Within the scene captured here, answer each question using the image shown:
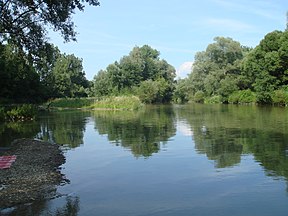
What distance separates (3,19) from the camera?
1043 inches

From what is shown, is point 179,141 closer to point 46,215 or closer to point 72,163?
point 72,163

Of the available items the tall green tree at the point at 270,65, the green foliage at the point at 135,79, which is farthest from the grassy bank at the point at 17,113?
the green foliage at the point at 135,79

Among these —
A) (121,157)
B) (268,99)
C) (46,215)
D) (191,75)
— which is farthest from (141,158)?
(191,75)

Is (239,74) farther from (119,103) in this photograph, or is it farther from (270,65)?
(119,103)

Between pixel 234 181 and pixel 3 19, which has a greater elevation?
pixel 3 19

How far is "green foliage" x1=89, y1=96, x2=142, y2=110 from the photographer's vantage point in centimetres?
7466

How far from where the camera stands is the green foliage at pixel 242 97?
8300 cm

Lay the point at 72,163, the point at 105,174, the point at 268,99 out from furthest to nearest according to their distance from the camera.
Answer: the point at 268,99 < the point at 72,163 < the point at 105,174

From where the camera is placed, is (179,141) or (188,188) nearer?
(188,188)

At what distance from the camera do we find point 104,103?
7962 centimetres

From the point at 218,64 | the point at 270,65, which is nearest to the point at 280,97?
the point at 270,65

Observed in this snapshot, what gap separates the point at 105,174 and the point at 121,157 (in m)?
3.80

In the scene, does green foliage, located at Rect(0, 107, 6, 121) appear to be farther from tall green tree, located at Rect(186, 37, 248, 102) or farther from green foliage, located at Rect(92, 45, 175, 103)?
tall green tree, located at Rect(186, 37, 248, 102)

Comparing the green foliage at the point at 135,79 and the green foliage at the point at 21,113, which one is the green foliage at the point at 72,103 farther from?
the green foliage at the point at 21,113
